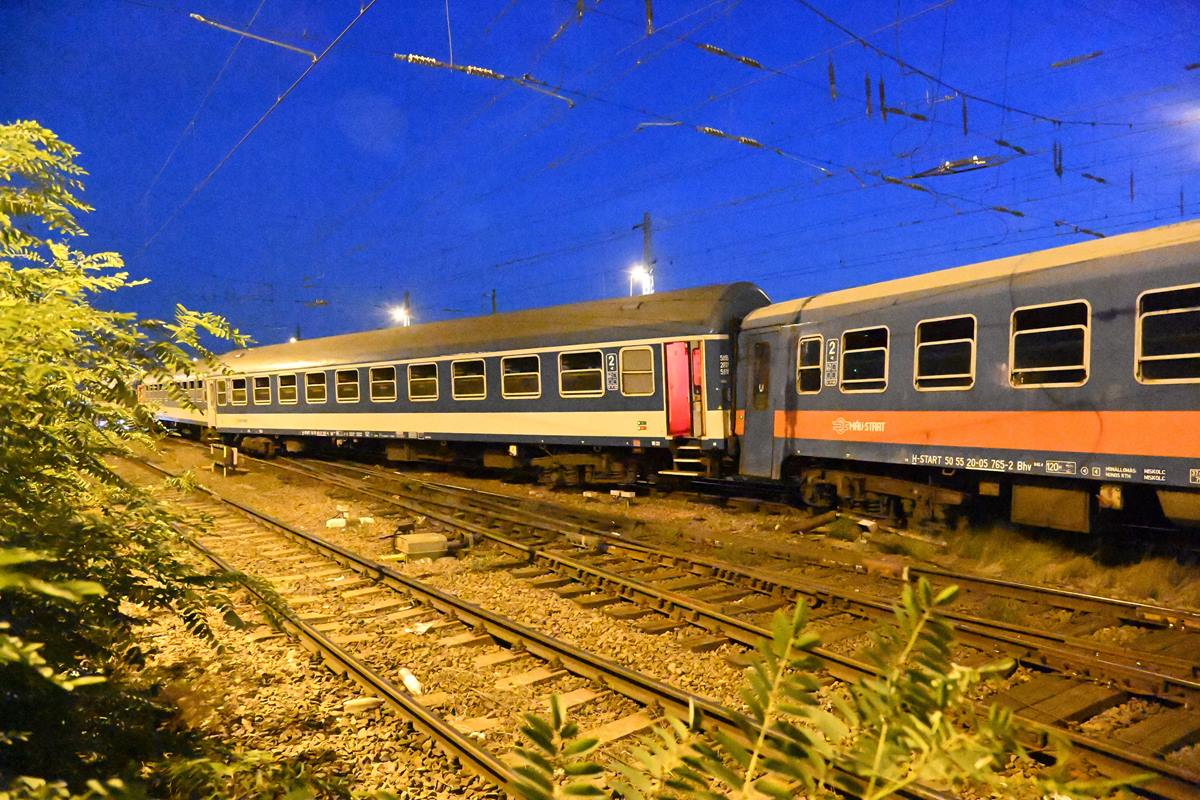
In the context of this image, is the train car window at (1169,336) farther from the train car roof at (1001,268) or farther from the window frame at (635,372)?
the window frame at (635,372)

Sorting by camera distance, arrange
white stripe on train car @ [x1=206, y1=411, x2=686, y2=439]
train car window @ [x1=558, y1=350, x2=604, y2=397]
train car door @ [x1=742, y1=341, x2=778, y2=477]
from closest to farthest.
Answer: train car door @ [x1=742, y1=341, x2=778, y2=477]
white stripe on train car @ [x1=206, y1=411, x2=686, y2=439]
train car window @ [x1=558, y1=350, x2=604, y2=397]

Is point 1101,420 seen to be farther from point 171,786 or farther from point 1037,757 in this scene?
point 171,786

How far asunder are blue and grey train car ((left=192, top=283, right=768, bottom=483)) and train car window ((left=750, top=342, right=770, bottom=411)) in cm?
75

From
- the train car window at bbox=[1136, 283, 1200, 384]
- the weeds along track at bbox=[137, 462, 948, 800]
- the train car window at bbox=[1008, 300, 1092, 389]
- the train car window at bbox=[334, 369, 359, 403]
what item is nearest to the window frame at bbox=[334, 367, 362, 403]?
the train car window at bbox=[334, 369, 359, 403]

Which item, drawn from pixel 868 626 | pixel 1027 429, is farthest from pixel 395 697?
pixel 1027 429

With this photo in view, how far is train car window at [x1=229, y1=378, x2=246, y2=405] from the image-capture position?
22969mm

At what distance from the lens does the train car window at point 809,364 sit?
33.3ft

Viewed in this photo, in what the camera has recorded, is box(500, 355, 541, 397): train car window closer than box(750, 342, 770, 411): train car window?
No

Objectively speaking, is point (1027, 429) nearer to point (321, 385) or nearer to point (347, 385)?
point (347, 385)

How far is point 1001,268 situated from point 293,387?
18.6 m

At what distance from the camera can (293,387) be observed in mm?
20719

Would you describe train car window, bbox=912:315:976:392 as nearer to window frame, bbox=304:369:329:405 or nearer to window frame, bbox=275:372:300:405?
window frame, bbox=304:369:329:405

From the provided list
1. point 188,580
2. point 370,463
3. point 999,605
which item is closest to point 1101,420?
point 999,605

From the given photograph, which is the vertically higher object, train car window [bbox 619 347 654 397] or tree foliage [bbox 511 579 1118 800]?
train car window [bbox 619 347 654 397]
